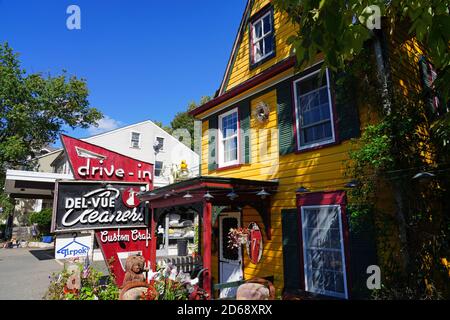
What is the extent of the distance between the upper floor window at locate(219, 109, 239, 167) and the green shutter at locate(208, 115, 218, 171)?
7.9 inches

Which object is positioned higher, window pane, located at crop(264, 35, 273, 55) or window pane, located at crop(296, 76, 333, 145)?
window pane, located at crop(264, 35, 273, 55)

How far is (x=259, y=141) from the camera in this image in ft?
27.3

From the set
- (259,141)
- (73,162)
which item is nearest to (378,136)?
(259,141)

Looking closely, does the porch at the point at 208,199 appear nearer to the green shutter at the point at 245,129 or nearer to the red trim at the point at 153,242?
the red trim at the point at 153,242

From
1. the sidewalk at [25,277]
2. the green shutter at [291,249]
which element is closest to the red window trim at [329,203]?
the green shutter at [291,249]

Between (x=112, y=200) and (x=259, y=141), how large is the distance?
14.6 feet

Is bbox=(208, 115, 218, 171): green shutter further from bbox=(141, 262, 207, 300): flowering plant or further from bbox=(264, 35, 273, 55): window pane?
bbox=(141, 262, 207, 300): flowering plant

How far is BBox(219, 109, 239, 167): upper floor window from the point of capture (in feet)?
30.6

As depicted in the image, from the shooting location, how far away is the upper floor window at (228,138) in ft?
30.6

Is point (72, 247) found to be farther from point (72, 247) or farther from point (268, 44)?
point (268, 44)

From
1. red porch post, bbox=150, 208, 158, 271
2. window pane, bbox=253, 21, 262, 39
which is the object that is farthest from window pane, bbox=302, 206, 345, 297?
window pane, bbox=253, 21, 262, 39

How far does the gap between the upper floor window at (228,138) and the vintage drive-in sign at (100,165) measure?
8.00 feet

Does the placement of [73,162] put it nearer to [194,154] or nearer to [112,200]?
[112,200]
